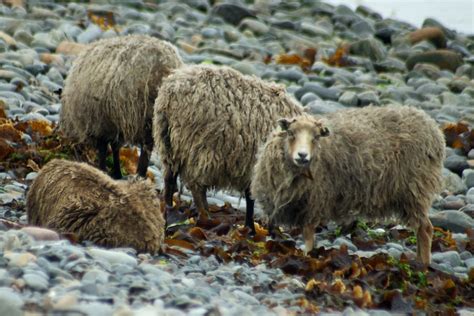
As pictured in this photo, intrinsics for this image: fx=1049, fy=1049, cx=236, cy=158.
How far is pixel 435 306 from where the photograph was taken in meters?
8.38

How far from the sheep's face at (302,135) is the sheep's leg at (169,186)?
1.57 metres

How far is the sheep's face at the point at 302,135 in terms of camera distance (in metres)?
8.99

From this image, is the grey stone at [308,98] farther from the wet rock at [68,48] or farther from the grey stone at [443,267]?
the grey stone at [443,267]

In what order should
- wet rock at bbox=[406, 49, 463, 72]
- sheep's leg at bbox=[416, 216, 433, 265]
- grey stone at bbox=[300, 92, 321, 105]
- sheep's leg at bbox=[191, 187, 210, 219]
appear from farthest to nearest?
wet rock at bbox=[406, 49, 463, 72] < grey stone at bbox=[300, 92, 321, 105] < sheep's leg at bbox=[191, 187, 210, 219] < sheep's leg at bbox=[416, 216, 433, 265]

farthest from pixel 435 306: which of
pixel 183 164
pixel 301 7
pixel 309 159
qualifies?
pixel 301 7

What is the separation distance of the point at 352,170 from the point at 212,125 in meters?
1.45

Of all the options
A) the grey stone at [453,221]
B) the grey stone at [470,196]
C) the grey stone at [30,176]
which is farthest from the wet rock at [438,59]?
the grey stone at [30,176]

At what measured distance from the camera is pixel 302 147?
898 centimetres

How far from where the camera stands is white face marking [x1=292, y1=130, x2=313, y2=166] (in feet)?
29.2

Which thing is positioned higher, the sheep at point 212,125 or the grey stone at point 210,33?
the sheep at point 212,125

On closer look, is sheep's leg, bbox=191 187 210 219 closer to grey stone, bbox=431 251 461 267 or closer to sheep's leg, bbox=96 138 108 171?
sheep's leg, bbox=96 138 108 171

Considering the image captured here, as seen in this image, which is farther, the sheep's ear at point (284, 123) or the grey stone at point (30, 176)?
the grey stone at point (30, 176)

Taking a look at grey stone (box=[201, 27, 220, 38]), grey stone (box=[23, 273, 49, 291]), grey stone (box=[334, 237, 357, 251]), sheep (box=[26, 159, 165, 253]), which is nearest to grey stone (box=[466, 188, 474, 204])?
grey stone (box=[334, 237, 357, 251])

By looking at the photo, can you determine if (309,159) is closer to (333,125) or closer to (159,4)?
(333,125)
